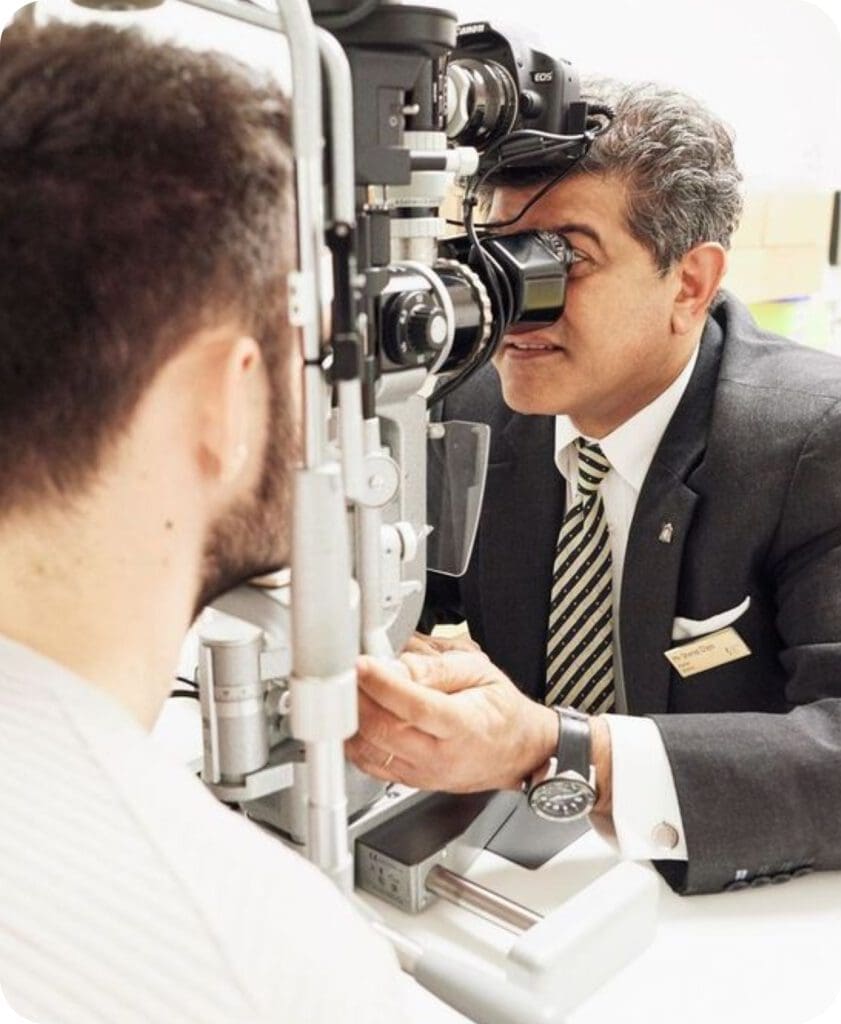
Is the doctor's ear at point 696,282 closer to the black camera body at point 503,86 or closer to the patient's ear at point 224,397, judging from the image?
the black camera body at point 503,86

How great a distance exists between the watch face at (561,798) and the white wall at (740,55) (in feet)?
5.20

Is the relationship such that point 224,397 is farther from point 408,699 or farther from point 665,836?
point 665,836

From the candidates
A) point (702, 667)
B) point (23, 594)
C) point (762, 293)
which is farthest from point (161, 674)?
point (762, 293)

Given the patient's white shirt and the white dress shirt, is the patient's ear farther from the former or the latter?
the white dress shirt

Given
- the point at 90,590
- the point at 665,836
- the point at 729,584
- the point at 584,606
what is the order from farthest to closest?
the point at 584,606, the point at 729,584, the point at 665,836, the point at 90,590

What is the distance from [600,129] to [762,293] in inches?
76.1

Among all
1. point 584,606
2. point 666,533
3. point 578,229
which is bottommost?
point 584,606

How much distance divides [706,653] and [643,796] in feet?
1.02

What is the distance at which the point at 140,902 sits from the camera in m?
0.48

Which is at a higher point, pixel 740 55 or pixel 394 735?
pixel 740 55

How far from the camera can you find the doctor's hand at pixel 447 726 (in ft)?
3.04

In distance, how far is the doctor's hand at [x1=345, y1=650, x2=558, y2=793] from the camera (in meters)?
0.93

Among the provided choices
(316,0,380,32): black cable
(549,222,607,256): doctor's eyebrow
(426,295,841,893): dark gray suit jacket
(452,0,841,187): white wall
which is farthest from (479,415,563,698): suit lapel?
(452,0,841,187): white wall

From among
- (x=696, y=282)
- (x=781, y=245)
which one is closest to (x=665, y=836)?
(x=696, y=282)
